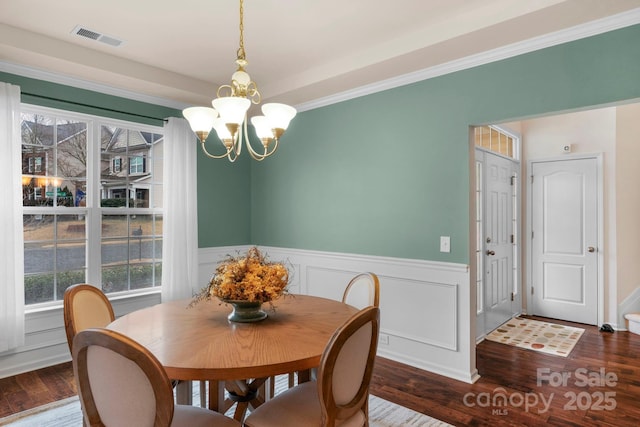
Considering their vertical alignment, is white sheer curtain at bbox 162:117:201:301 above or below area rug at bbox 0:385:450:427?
above

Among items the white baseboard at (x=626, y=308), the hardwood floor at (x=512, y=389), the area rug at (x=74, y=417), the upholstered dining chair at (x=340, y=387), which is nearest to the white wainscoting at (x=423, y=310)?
the hardwood floor at (x=512, y=389)

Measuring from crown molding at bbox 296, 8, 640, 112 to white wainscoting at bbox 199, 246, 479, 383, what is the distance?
160 centimetres

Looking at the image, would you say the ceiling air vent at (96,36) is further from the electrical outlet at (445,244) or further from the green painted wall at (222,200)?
the electrical outlet at (445,244)

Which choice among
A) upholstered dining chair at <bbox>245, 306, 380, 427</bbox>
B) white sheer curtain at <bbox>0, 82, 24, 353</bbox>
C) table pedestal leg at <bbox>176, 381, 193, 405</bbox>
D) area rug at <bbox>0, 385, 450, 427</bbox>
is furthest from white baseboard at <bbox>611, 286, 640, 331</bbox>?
white sheer curtain at <bbox>0, 82, 24, 353</bbox>

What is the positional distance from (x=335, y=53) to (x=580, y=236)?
371 cm

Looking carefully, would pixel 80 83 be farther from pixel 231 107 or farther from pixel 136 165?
pixel 231 107

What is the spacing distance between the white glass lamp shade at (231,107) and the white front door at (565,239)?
4.31m

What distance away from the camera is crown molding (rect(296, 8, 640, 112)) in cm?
237

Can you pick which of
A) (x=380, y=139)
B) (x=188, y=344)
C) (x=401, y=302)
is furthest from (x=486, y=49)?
(x=188, y=344)

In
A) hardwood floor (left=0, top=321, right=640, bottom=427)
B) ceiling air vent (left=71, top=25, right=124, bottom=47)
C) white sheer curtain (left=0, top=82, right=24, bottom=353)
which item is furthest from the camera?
white sheer curtain (left=0, top=82, right=24, bottom=353)

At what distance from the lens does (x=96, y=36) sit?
289cm

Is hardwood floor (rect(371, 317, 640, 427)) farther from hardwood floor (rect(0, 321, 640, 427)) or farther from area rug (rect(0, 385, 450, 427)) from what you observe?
area rug (rect(0, 385, 450, 427))

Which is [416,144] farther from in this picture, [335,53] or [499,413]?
[499,413]

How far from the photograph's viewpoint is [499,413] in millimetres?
2514
